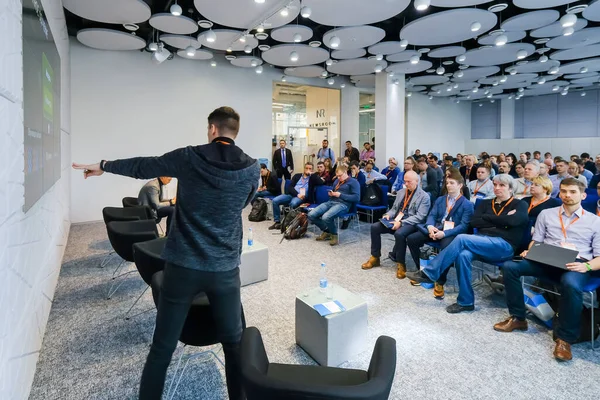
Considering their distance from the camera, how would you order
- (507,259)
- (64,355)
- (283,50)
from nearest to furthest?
1. (64,355)
2. (507,259)
3. (283,50)

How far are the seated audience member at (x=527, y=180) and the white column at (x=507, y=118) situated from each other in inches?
447

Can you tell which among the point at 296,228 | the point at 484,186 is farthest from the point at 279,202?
the point at 484,186

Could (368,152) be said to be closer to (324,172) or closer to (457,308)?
(324,172)

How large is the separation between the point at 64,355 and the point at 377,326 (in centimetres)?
246

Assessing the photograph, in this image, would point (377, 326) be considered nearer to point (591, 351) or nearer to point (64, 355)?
point (591, 351)

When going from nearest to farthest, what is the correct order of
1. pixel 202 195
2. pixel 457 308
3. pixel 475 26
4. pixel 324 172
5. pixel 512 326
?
pixel 202 195
pixel 512 326
pixel 457 308
pixel 475 26
pixel 324 172

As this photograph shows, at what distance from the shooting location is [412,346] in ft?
9.16

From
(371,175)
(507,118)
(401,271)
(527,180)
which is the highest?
(507,118)

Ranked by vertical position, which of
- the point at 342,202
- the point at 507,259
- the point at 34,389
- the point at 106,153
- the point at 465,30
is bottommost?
the point at 34,389

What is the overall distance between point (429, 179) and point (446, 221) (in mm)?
3322

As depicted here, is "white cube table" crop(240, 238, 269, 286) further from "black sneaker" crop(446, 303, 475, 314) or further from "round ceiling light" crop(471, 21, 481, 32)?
"round ceiling light" crop(471, 21, 481, 32)

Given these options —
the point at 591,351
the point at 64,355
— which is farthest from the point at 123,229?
the point at 591,351

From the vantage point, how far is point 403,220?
15.1ft

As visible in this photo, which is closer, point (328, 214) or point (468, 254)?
point (468, 254)
